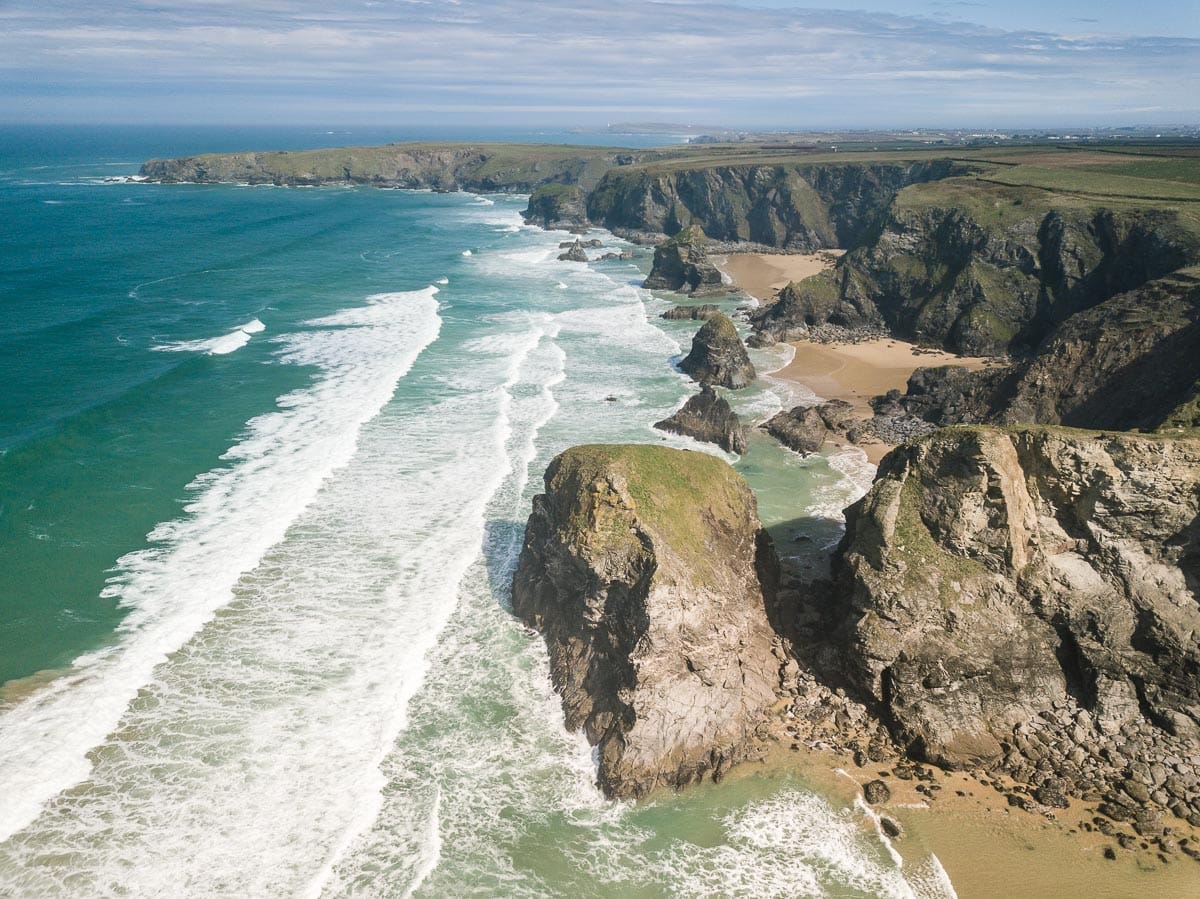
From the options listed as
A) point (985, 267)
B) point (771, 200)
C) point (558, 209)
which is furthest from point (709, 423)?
point (558, 209)

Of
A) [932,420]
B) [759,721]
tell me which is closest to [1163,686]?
[759,721]

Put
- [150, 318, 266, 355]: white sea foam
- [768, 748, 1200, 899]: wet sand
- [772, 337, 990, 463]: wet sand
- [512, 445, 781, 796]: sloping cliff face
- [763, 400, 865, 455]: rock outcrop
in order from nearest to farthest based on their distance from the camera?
[768, 748, 1200, 899]: wet sand → [512, 445, 781, 796]: sloping cliff face → [763, 400, 865, 455]: rock outcrop → [772, 337, 990, 463]: wet sand → [150, 318, 266, 355]: white sea foam

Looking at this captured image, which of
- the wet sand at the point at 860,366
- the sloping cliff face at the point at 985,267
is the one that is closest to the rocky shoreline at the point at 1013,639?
the wet sand at the point at 860,366

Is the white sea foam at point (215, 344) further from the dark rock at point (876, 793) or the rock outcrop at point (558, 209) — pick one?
the rock outcrop at point (558, 209)

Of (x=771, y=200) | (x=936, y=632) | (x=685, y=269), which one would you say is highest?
(x=771, y=200)

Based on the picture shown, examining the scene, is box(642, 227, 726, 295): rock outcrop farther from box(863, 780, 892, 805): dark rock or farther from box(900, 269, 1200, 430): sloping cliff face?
box(863, 780, 892, 805): dark rock

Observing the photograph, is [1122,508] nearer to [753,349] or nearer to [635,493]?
[635,493]

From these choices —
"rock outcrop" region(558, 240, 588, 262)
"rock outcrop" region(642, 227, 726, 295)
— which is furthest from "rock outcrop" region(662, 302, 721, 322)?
"rock outcrop" region(558, 240, 588, 262)

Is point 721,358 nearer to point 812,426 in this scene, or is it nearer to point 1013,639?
point 812,426

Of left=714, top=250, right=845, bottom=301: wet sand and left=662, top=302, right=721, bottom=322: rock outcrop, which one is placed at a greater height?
left=714, top=250, right=845, bottom=301: wet sand
